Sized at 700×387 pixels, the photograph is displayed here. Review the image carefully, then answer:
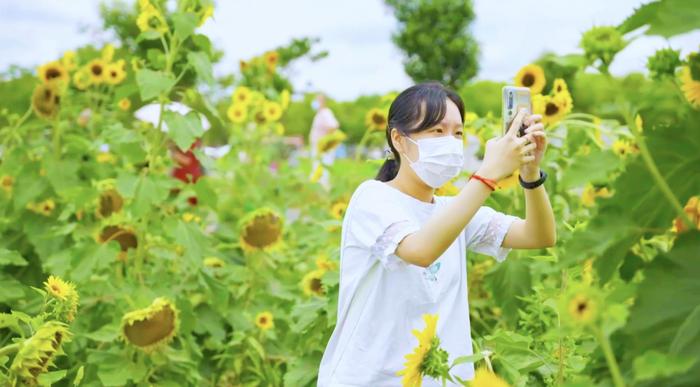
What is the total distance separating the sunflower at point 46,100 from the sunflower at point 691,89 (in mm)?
3133

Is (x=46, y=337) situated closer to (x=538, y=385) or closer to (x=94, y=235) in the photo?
(x=538, y=385)

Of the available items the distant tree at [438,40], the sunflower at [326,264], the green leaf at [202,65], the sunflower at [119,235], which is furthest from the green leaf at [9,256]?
the distant tree at [438,40]

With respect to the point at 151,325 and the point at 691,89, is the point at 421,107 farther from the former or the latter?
the point at 151,325

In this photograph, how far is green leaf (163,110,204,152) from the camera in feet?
10.3

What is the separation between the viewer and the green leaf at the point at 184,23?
317 cm

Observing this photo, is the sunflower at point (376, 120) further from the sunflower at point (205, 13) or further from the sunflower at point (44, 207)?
the sunflower at point (44, 207)

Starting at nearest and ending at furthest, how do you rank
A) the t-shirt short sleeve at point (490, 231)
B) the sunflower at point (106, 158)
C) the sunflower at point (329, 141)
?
the t-shirt short sleeve at point (490, 231)
the sunflower at point (106, 158)
the sunflower at point (329, 141)

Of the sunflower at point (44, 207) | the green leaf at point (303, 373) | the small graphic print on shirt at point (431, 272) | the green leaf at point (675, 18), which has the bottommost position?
the green leaf at point (303, 373)

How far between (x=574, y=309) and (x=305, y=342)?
2.21 metres

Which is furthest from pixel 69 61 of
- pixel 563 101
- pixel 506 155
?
pixel 506 155

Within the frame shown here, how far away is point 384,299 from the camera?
2023 millimetres

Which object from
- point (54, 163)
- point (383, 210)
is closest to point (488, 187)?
point (383, 210)

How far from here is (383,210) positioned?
1977 millimetres

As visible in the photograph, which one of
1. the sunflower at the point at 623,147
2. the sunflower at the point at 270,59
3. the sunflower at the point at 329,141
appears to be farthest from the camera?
the sunflower at the point at 270,59
